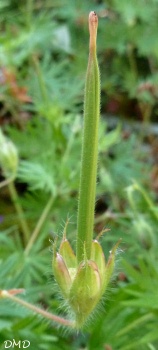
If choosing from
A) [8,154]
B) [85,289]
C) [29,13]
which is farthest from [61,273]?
[29,13]

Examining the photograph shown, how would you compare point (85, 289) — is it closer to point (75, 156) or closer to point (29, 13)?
point (75, 156)

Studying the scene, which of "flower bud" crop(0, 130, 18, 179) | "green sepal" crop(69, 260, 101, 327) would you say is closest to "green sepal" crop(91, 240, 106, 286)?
"green sepal" crop(69, 260, 101, 327)

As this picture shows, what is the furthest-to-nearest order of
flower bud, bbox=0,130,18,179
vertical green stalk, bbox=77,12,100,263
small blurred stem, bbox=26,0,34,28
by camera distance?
1. small blurred stem, bbox=26,0,34,28
2. flower bud, bbox=0,130,18,179
3. vertical green stalk, bbox=77,12,100,263

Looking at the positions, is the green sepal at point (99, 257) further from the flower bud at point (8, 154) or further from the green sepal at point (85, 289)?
the flower bud at point (8, 154)

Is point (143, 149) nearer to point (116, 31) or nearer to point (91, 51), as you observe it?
point (116, 31)

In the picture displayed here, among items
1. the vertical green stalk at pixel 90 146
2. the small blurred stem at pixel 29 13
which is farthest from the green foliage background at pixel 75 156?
the vertical green stalk at pixel 90 146

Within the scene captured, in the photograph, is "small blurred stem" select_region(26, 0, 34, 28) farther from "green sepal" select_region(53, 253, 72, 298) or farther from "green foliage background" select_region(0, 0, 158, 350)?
"green sepal" select_region(53, 253, 72, 298)
